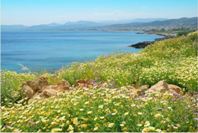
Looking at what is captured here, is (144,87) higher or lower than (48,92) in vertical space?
lower

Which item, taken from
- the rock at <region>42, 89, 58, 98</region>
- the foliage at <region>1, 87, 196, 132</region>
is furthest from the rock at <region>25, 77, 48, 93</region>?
the foliage at <region>1, 87, 196, 132</region>

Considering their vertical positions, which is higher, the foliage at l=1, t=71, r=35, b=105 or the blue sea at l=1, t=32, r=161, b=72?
the foliage at l=1, t=71, r=35, b=105

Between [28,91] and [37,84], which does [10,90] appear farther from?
[37,84]

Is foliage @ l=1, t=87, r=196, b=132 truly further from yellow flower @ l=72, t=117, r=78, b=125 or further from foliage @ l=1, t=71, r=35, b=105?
foliage @ l=1, t=71, r=35, b=105

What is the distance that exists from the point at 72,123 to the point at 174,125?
157 centimetres

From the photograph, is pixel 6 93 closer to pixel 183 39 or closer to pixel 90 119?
pixel 90 119

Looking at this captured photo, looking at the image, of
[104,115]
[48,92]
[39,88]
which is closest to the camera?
[104,115]

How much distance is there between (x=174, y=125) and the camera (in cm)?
718

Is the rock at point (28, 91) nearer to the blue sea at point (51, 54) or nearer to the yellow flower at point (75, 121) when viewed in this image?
the blue sea at point (51, 54)

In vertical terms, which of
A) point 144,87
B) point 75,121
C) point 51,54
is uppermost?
point 75,121

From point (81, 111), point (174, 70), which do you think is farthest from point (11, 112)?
point (174, 70)

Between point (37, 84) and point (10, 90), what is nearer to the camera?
point (10, 90)

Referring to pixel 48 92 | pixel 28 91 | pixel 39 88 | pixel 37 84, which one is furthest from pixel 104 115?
pixel 37 84

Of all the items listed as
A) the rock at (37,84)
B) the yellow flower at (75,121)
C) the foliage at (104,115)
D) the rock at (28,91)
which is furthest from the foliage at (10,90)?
the yellow flower at (75,121)
